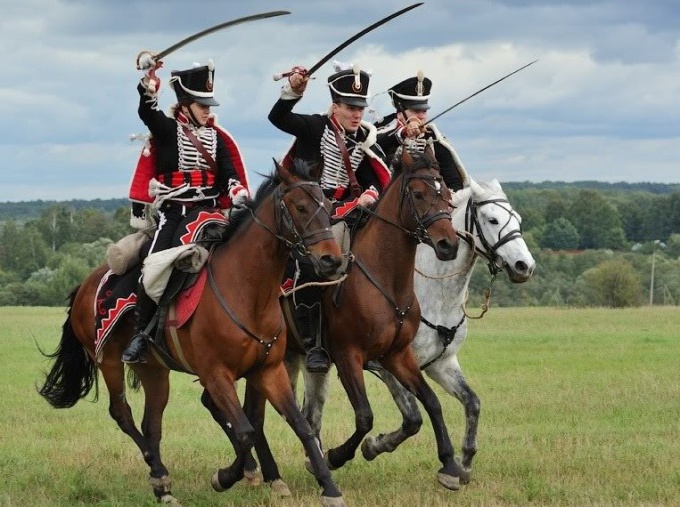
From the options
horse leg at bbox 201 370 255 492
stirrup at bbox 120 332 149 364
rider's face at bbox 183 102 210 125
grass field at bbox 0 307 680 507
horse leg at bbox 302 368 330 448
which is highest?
rider's face at bbox 183 102 210 125

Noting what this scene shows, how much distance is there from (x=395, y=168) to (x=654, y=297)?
63788mm

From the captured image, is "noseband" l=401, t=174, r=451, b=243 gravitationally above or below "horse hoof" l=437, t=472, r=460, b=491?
above

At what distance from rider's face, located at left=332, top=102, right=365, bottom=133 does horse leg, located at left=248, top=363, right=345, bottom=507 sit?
2648 millimetres

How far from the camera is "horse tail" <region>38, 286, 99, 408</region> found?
12531 millimetres

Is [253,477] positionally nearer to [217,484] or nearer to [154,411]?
[217,484]

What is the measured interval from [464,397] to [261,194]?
114 inches

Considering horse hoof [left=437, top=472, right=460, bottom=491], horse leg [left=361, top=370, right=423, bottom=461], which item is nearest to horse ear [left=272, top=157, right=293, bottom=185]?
horse leg [left=361, top=370, right=423, bottom=461]

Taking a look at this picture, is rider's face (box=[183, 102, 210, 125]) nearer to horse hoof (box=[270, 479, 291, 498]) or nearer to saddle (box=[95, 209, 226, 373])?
saddle (box=[95, 209, 226, 373])

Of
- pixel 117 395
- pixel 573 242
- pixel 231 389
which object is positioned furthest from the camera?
pixel 573 242

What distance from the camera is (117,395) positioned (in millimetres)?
11773

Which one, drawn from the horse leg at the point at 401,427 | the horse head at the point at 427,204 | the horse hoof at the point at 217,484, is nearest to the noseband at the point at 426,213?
the horse head at the point at 427,204

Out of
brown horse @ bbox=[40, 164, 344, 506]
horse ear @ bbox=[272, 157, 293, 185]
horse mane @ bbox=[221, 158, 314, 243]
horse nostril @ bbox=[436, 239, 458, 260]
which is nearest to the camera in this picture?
brown horse @ bbox=[40, 164, 344, 506]

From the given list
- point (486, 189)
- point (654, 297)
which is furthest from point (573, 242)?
point (486, 189)

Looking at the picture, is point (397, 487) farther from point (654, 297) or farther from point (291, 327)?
point (654, 297)
